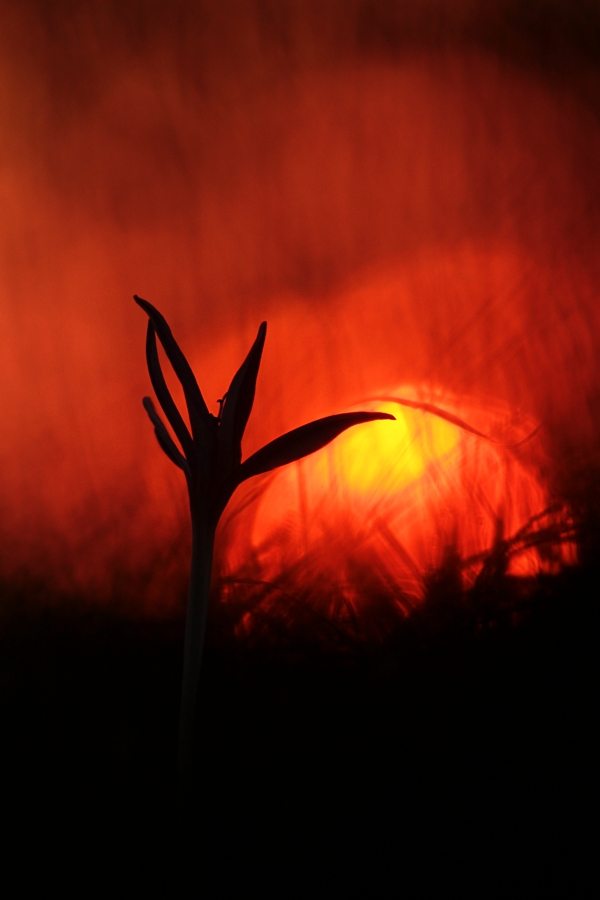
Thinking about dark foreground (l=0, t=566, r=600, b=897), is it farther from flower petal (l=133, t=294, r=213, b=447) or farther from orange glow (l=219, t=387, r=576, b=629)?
flower petal (l=133, t=294, r=213, b=447)

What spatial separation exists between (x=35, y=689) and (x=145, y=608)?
→ 0.22ft

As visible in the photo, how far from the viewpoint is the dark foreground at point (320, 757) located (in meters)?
0.24

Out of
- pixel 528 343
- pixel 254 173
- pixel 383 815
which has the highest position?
pixel 254 173

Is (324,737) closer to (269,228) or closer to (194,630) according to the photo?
(194,630)

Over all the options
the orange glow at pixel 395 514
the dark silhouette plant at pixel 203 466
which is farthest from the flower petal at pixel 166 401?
the orange glow at pixel 395 514

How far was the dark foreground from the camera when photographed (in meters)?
0.24

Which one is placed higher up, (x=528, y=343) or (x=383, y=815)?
(x=528, y=343)

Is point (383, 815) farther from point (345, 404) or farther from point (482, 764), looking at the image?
point (345, 404)

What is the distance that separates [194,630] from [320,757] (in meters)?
0.10

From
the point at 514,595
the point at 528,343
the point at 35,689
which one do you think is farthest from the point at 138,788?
the point at 528,343

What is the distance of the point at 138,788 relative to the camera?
27cm

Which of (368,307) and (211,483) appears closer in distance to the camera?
(211,483)

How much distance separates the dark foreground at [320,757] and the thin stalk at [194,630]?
0.04 m

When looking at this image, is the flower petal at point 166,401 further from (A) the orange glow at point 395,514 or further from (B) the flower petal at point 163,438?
(A) the orange glow at point 395,514
